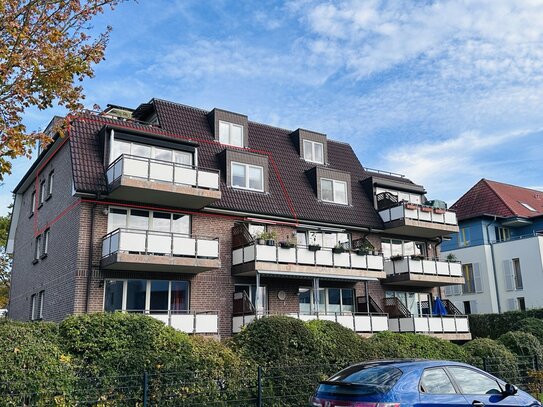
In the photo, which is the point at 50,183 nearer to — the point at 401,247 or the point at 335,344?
the point at 335,344

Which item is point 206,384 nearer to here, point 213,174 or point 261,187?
point 213,174

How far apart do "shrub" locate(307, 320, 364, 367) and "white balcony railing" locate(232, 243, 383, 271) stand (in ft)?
20.3

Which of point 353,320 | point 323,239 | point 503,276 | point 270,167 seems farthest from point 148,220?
point 503,276

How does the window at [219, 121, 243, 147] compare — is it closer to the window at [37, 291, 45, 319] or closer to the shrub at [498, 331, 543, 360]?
the window at [37, 291, 45, 319]

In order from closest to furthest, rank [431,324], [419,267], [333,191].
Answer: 1. [431,324]
2. [419,267]
3. [333,191]

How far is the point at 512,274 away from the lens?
3666cm

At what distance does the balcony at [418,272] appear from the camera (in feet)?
82.8

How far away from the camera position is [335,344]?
577 inches

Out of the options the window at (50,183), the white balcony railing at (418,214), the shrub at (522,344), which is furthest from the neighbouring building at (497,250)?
the window at (50,183)

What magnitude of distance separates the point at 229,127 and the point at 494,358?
14774 mm

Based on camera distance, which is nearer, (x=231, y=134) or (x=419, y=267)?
(x=231, y=134)

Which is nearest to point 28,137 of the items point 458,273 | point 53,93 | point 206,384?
point 53,93

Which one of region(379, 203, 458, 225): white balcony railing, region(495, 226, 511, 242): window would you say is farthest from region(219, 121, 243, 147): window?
region(495, 226, 511, 242): window

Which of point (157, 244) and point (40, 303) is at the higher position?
point (157, 244)
